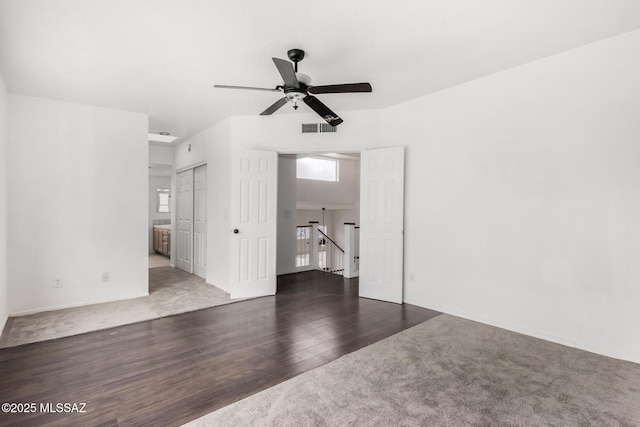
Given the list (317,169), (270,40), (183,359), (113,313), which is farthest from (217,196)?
(317,169)

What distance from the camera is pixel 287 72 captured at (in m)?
2.44

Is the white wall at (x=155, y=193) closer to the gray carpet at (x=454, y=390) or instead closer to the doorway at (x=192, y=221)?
the doorway at (x=192, y=221)

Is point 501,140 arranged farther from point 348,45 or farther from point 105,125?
point 105,125

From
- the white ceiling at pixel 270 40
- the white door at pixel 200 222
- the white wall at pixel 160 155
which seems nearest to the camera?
the white ceiling at pixel 270 40

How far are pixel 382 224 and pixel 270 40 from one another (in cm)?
276

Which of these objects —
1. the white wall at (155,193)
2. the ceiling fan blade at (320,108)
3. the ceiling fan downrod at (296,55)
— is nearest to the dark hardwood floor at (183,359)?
the ceiling fan blade at (320,108)

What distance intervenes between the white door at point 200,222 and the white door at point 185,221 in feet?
0.50

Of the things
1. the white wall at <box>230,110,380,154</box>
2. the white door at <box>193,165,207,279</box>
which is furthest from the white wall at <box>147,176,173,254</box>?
the white wall at <box>230,110,380,154</box>

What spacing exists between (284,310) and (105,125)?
3.57m

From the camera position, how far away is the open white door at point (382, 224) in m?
4.33

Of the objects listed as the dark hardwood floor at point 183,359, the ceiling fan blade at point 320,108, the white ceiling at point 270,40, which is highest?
the white ceiling at point 270,40

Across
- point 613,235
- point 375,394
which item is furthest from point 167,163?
point 613,235

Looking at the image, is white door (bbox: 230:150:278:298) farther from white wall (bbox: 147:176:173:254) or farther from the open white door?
white wall (bbox: 147:176:173:254)

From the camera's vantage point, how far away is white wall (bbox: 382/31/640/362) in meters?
2.73
